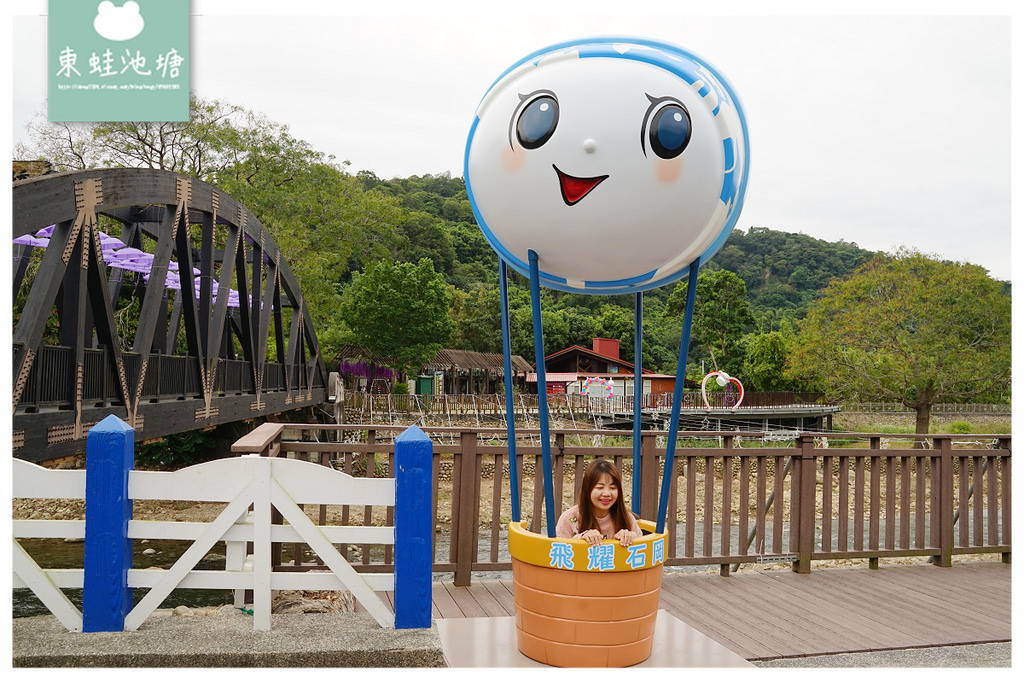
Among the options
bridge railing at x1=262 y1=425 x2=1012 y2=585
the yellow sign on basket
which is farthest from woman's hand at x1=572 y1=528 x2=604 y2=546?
bridge railing at x1=262 y1=425 x2=1012 y2=585

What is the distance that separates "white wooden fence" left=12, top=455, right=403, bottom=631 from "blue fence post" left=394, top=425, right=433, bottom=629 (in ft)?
0.16

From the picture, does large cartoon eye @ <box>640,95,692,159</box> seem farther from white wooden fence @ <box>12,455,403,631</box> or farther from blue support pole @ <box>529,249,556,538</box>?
white wooden fence @ <box>12,455,403,631</box>

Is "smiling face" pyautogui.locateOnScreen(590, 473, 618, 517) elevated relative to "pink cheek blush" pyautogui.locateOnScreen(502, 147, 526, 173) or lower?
lower

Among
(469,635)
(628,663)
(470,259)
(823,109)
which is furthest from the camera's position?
(470,259)

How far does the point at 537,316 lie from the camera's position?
2768mm

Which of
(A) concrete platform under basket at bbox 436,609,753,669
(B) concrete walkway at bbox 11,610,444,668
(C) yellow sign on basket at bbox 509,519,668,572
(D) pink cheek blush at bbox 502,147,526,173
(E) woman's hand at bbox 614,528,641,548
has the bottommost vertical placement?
(A) concrete platform under basket at bbox 436,609,753,669

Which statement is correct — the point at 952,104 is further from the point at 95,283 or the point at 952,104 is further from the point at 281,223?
the point at 95,283

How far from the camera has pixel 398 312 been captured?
95.6 ft

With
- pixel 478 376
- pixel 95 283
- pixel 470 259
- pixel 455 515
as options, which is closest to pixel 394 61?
pixel 470 259

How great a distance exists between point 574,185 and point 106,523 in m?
1.83

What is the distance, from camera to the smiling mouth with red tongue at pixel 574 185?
254 cm

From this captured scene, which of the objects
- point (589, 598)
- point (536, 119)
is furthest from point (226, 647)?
point (536, 119)

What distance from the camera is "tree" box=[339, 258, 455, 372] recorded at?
2911cm
